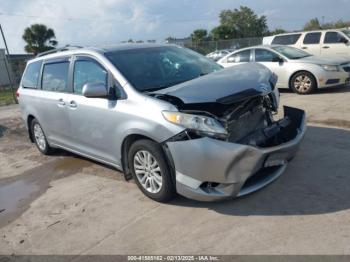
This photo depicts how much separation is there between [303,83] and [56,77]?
6805 millimetres

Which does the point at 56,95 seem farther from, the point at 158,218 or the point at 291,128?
the point at 291,128

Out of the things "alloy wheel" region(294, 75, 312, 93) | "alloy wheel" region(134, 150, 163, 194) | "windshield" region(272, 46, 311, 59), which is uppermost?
"windshield" region(272, 46, 311, 59)

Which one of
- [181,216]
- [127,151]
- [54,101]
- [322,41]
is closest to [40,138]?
[54,101]

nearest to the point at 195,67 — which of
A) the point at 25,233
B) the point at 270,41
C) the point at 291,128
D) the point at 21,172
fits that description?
the point at 291,128

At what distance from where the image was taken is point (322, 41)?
1476 cm

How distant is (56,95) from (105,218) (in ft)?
8.01

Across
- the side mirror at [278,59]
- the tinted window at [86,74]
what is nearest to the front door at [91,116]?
the tinted window at [86,74]

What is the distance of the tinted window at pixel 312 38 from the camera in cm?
1493

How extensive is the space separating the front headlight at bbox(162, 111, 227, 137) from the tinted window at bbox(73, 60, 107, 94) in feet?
4.42

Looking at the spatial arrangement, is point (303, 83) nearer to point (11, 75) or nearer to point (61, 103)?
point (61, 103)

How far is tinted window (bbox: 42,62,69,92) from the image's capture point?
18.7 feet

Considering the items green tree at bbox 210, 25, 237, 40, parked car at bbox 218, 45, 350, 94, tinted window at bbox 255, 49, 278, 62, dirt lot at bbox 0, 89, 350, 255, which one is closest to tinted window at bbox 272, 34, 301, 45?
parked car at bbox 218, 45, 350, 94

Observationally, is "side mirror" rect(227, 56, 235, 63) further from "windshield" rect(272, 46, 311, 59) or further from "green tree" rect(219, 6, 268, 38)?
"green tree" rect(219, 6, 268, 38)

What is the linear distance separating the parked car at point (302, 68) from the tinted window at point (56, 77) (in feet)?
21.9
